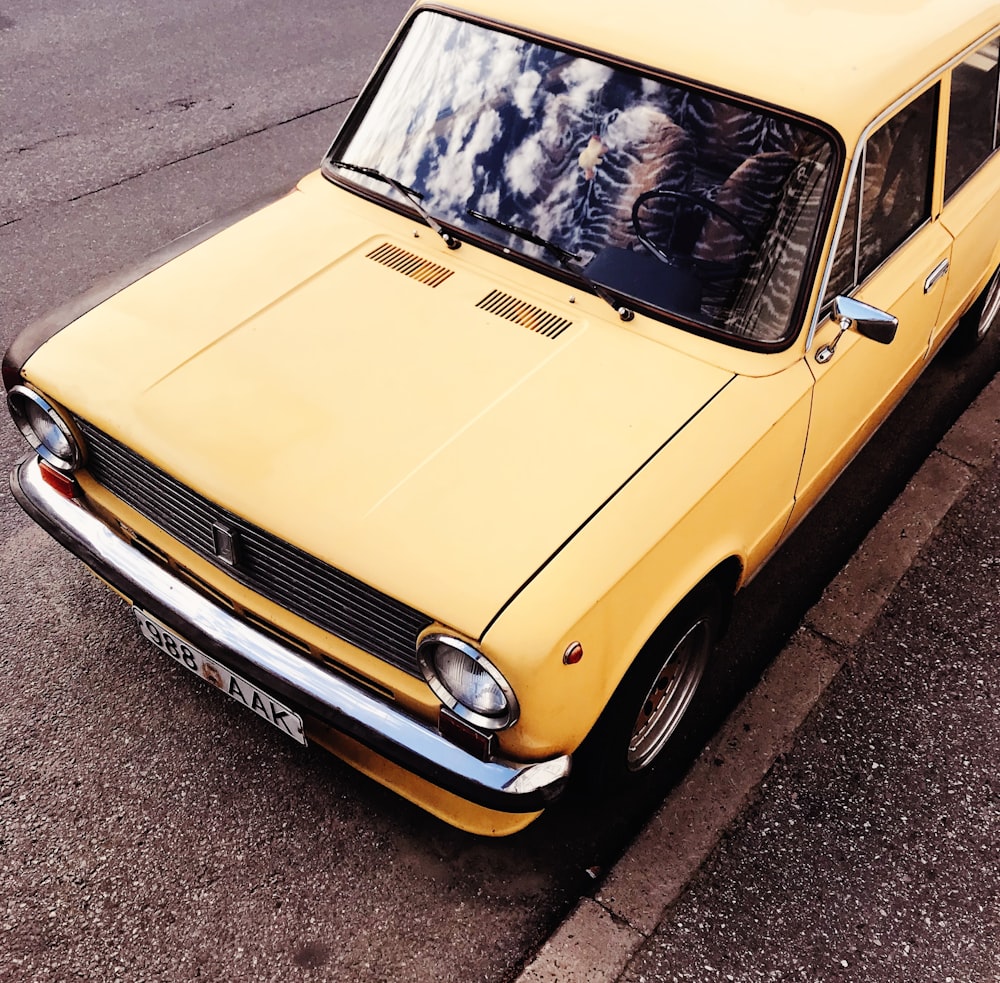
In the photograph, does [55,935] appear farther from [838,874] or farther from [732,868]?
[838,874]

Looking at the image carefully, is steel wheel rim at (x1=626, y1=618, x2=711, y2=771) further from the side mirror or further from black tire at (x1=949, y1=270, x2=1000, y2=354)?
black tire at (x1=949, y1=270, x2=1000, y2=354)

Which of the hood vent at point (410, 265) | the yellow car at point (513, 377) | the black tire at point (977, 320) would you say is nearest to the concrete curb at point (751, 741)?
the yellow car at point (513, 377)

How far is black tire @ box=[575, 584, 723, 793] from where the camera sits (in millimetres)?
2529

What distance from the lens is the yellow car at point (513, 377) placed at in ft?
7.49

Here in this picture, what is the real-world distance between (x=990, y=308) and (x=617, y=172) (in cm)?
277

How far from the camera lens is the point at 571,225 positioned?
9.37ft

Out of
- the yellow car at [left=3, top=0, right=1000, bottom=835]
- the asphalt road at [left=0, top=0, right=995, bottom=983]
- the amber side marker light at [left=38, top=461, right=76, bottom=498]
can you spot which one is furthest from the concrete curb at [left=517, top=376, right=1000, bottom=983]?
the amber side marker light at [left=38, top=461, right=76, bottom=498]

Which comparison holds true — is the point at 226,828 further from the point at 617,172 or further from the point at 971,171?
the point at 971,171

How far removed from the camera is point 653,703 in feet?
9.52

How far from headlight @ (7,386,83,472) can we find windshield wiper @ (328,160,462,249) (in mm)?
1169

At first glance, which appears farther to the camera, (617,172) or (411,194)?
(411,194)

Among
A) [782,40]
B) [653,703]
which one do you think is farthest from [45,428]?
[782,40]

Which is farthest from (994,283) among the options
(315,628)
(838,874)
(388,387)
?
(315,628)

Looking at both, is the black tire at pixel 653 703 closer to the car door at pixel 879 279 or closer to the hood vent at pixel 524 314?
the car door at pixel 879 279
